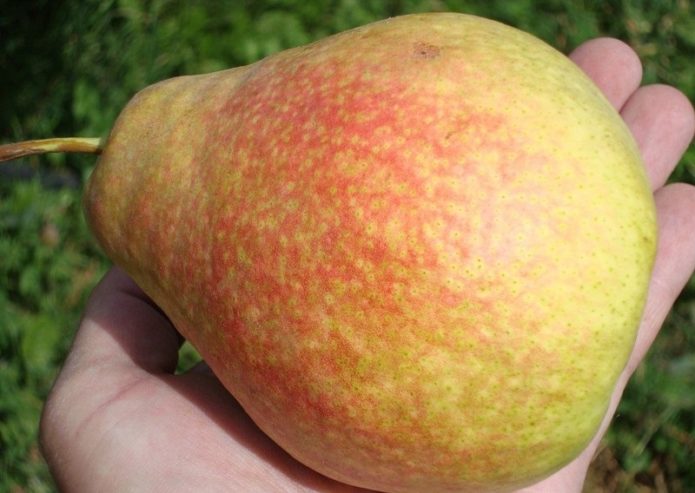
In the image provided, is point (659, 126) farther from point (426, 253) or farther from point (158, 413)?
point (158, 413)

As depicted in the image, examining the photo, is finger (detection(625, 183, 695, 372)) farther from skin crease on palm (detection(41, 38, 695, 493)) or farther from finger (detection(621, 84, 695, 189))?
finger (detection(621, 84, 695, 189))

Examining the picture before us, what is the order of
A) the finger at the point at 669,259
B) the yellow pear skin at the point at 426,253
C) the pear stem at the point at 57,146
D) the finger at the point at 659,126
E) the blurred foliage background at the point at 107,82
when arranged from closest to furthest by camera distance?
the yellow pear skin at the point at 426,253
the pear stem at the point at 57,146
the finger at the point at 669,259
the finger at the point at 659,126
the blurred foliage background at the point at 107,82

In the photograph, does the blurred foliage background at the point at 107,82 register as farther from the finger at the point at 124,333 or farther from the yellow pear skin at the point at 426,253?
the yellow pear skin at the point at 426,253

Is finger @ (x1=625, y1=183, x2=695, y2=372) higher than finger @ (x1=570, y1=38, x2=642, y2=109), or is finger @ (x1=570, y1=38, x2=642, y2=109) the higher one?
finger @ (x1=570, y1=38, x2=642, y2=109)

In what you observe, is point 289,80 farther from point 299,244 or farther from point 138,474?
point 138,474

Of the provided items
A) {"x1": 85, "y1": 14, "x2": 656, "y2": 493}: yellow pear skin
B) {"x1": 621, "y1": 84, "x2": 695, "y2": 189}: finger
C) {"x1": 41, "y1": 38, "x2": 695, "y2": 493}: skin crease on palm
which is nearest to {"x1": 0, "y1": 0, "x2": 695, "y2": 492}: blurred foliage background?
{"x1": 621, "y1": 84, "x2": 695, "y2": 189}: finger

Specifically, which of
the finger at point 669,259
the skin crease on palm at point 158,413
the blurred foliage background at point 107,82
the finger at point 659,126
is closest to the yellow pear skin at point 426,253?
the skin crease on palm at point 158,413
